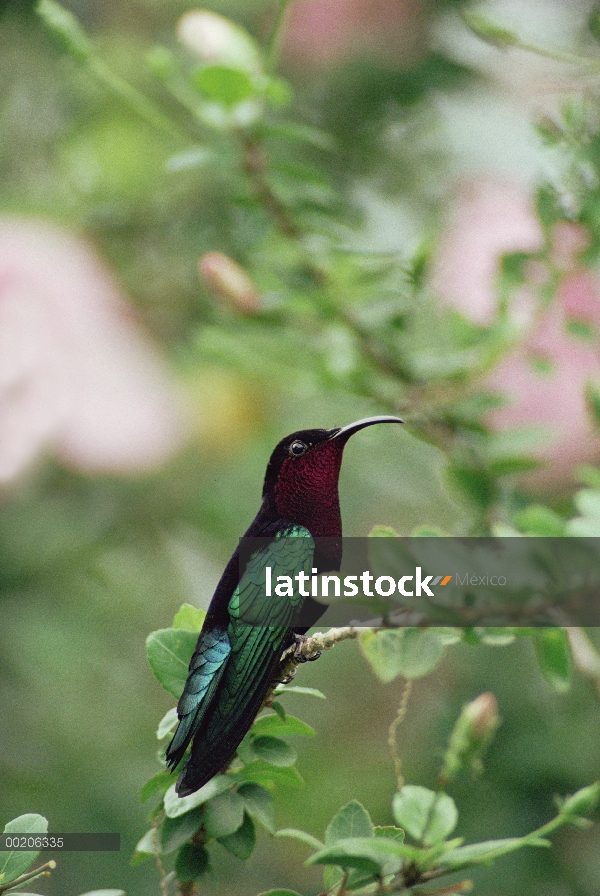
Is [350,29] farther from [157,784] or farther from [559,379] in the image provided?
[157,784]

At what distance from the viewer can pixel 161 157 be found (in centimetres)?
53

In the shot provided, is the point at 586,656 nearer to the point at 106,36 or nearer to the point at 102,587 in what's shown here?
the point at 102,587

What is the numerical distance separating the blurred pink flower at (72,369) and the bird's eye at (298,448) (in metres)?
0.21

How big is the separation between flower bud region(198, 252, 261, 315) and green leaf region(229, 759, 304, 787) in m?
0.19

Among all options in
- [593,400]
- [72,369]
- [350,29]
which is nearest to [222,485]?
[72,369]

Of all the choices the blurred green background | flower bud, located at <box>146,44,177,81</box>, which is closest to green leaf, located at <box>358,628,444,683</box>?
the blurred green background

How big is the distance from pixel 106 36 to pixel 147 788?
19.3 inches

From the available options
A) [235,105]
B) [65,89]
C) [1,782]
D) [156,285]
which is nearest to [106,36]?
[65,89]

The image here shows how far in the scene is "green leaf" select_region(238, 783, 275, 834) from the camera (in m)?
0.19

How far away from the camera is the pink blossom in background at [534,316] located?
348 millimetres

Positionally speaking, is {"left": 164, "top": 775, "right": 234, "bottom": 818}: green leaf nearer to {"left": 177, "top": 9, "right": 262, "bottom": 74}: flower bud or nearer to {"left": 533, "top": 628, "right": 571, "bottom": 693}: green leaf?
{"left": 533, "top": 628, "right": 571, "bottom": 693}: green leaf

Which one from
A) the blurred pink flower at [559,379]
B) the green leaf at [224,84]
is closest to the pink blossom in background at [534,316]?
the blurred pink flower at [559,379]

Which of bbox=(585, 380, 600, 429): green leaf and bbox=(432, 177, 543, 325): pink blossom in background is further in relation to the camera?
bbox=(432, 177, 543, 325): pink blossom in background

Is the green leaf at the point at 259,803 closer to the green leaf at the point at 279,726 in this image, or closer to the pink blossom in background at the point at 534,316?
the green leaf at the point at 279,726
